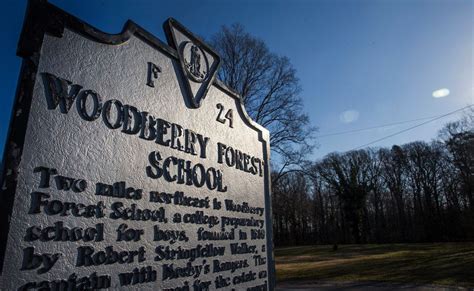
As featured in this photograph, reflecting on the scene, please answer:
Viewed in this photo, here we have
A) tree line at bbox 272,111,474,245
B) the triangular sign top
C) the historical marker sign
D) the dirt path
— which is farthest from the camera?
tree line at bbox 272,111,474,245

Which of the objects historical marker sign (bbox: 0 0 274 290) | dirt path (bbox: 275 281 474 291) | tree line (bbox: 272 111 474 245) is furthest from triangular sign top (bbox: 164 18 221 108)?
tree line (bbox: 272 111 474 245)

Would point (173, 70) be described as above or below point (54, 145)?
above

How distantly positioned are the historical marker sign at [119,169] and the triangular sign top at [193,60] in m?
0.01

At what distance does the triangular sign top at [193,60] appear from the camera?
9.76ft

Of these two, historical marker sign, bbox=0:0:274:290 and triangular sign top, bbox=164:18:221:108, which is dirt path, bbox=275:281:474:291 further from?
triangular sign top, bbox=164:18:221:108

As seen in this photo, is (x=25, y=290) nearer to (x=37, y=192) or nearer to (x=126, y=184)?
(x=37, y=192)

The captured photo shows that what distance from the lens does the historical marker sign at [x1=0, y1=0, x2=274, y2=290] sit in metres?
1.74

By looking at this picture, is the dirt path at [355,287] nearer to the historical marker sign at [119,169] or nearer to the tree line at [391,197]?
the historical marker sign at [119,169]

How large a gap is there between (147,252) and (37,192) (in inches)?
33.0

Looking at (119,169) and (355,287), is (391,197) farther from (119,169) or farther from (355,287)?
(119,169)

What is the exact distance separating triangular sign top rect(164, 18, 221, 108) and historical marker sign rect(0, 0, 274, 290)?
14 millimetres

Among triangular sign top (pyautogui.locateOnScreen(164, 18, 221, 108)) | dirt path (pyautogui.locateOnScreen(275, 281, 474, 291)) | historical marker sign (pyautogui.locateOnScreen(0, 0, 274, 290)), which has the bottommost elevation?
dirt path (pyautogui.locateOnScreen(275, 281, 474, 291))

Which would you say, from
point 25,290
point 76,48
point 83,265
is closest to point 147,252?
point 83,265

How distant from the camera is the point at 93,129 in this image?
2100 millimetres
